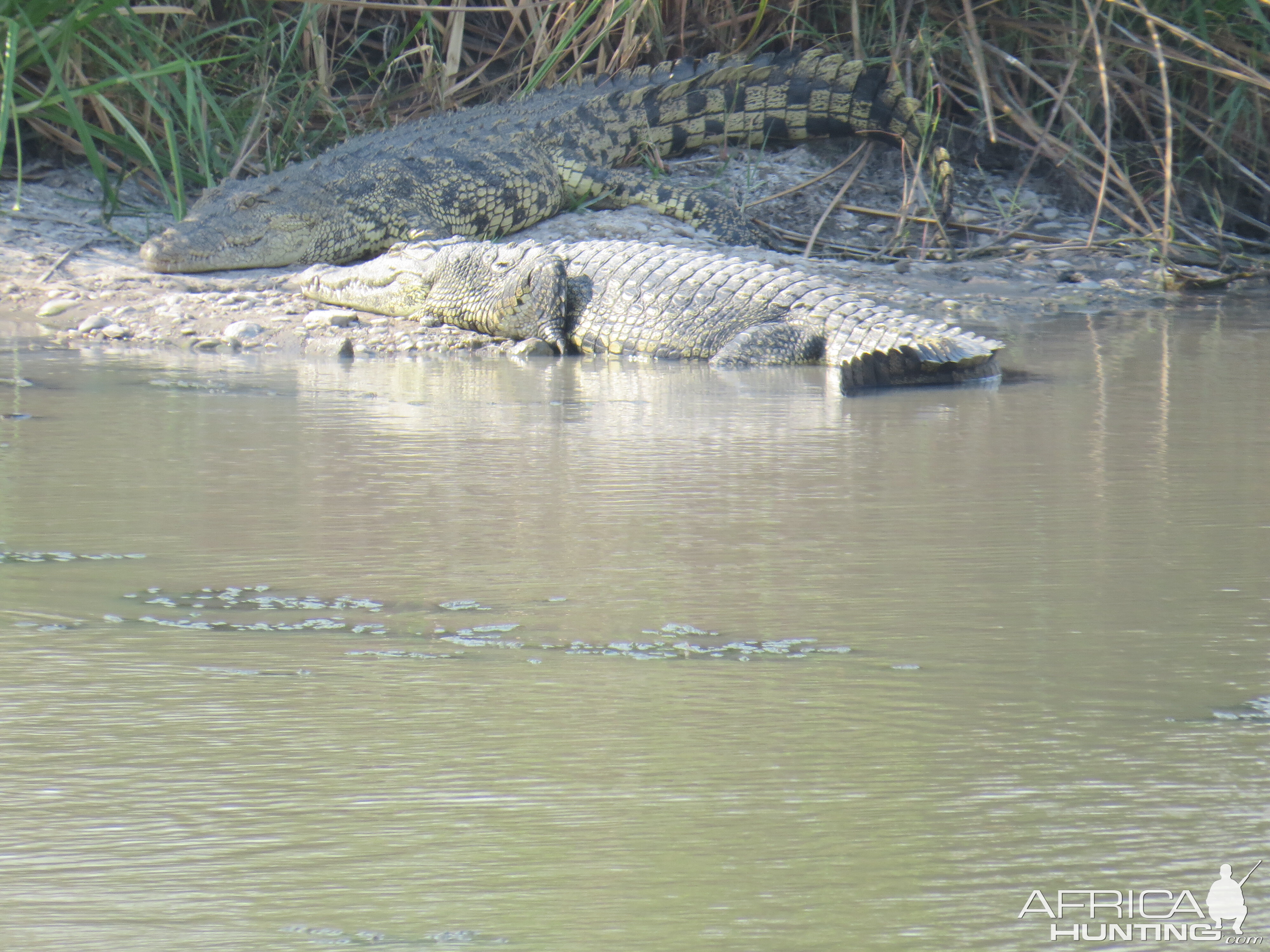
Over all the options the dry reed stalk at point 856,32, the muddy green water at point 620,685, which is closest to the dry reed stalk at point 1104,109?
the dry reed stalk at point 856,32

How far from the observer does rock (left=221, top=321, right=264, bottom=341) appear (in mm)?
4945

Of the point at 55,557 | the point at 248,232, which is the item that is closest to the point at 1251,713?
the point at 55,557

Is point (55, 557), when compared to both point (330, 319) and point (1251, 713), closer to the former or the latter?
point (1251, 713)

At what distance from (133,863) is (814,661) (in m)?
0.82

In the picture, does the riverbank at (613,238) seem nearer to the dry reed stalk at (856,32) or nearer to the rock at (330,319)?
the rock at (330,319)

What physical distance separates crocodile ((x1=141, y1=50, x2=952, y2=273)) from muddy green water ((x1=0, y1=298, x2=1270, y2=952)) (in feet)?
9.69

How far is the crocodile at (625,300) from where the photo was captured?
479 cm

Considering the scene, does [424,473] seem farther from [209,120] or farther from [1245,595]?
[209,120]

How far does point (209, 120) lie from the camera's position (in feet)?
22.3

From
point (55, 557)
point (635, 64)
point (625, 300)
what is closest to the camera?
point (55, 557)

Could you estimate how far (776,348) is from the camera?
479 centimetres

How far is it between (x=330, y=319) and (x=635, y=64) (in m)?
2.97

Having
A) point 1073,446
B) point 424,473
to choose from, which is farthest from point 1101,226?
point 424,473

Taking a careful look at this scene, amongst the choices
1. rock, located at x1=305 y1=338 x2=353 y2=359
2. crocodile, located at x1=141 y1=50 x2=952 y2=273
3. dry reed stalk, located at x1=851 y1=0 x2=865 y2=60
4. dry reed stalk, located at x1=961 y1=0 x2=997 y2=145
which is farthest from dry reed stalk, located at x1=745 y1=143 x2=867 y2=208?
rock, located at x1=305 y1=338 x2=353 y2=359
